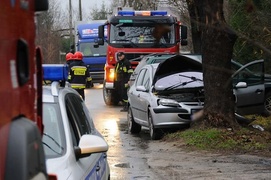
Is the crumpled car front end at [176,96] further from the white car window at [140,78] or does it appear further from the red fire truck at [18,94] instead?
the red fire truck at [18,94]

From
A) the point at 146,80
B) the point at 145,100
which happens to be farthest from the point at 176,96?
the point at 146,80

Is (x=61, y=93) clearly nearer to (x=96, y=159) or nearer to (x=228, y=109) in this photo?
(x=96, y=159)

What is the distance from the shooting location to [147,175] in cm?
Result: 919

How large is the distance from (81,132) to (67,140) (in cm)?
64

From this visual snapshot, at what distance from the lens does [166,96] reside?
1308 centimetres

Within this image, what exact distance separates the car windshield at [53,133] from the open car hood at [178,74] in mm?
7691

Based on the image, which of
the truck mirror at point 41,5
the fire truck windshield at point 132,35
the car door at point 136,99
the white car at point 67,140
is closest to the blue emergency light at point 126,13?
the fire truck windshield at point 132,35

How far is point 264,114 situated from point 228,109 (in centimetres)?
284

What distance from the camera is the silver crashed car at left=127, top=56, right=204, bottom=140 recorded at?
41.6 ft

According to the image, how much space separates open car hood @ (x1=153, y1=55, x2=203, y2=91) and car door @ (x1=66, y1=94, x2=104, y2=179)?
674 cm

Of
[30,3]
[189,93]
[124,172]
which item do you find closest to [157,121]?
[189,93]

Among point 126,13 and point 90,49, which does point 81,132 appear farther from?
point 90,49

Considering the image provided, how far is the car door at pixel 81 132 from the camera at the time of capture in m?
5.11

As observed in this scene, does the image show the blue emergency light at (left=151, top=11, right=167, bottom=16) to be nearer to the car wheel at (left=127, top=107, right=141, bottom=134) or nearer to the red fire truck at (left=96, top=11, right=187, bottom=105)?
the red fire truck at (left=96, top=11, right=187, bottom=105)
